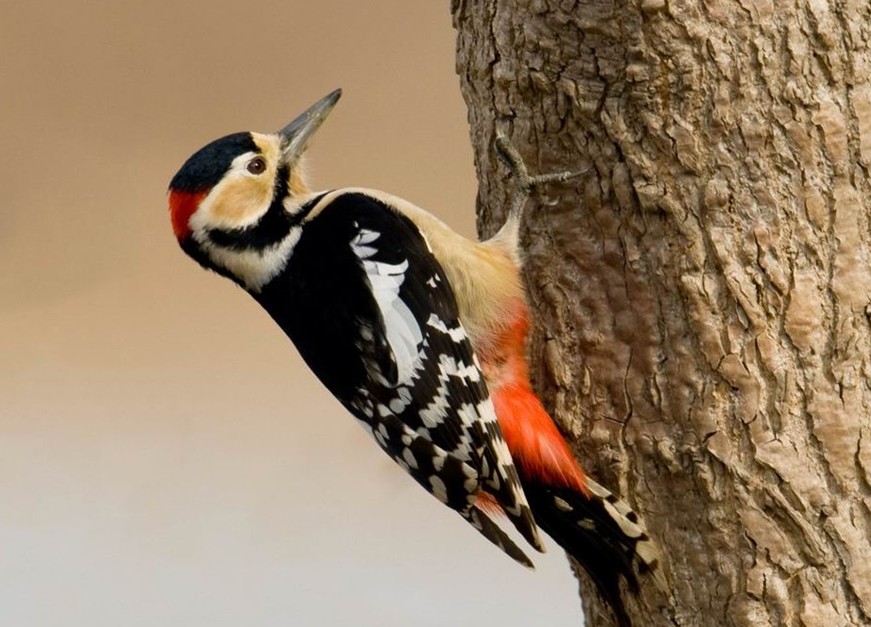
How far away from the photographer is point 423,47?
353 cm

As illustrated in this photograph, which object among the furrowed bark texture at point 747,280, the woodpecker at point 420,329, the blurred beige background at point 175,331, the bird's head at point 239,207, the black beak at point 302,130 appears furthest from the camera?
the blurred beige background at point 175,331

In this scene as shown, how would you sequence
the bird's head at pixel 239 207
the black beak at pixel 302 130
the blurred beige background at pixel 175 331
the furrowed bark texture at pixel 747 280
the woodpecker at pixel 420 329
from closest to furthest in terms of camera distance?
the furrowed bark texture at pixel 747 280, the woodpecker at pixel 420 329, the bird's head at pixel 239 207, the black beak at pixel 302 130, the blurred beige background at pixel 175 331

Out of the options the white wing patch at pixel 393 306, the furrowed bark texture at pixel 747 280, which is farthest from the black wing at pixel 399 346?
the furrowed bark texture at pixel 747 280

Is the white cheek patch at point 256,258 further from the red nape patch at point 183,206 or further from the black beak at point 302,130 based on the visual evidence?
the black beak at point 302,130

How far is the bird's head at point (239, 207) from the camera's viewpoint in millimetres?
2156

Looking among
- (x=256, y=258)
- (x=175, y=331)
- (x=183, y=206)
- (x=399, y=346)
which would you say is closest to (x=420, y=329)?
(x=399, y=346)

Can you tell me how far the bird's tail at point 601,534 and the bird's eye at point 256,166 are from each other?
69cm

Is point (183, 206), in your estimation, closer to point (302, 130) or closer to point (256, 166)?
point (256, 166)

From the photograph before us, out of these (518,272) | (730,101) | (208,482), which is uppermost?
(730,101)

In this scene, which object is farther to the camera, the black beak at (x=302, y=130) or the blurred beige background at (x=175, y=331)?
the blurred beige background at (x=175, y=331)

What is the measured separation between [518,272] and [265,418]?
1885mm

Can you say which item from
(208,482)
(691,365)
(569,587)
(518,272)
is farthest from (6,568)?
(691,365)

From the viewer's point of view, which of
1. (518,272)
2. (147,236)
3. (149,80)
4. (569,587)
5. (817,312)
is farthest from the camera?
(569,587)

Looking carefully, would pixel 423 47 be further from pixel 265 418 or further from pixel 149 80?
pixel 265 418
